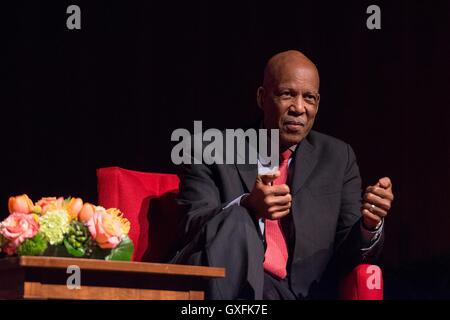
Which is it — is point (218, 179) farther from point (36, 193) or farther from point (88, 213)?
point (36, 193)

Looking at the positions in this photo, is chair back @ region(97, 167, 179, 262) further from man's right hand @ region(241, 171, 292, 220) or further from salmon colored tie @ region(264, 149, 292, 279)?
man's right hand @ region(241, 171, 292, 220)

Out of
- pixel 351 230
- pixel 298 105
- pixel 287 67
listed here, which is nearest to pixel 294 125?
pixel 298 105

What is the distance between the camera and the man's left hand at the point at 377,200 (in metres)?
2.90

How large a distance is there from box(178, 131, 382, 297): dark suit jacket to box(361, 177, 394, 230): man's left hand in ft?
0.53

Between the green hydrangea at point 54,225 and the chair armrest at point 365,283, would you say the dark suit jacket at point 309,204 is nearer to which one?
the chair armrest at point 365,283

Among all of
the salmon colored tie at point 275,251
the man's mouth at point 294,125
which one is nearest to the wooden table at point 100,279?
the salmon colored tie at point 275,251

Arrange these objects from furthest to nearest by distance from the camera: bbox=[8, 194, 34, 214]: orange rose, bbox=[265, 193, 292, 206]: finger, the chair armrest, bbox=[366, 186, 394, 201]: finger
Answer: the chair armrest, bbox=[366, 186, 394, 201]: finger, bbox=[265, 193, 292, 206]: finger, bbox=[8, 194, 34, 214]: orange rose

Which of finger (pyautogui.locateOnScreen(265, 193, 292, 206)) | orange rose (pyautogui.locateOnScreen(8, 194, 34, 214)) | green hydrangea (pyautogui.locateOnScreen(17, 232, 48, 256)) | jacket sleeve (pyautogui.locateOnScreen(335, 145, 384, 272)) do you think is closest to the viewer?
green hydrangea (pyautogui.locateOnScreen(17, 232, 48, 256))

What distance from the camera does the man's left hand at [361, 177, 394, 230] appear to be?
290 cm

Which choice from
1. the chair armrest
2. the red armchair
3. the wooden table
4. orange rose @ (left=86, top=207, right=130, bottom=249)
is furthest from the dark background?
the wooden table

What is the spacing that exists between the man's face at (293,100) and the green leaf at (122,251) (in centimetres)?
94

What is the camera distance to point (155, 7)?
4340mm

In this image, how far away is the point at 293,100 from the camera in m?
3.30
